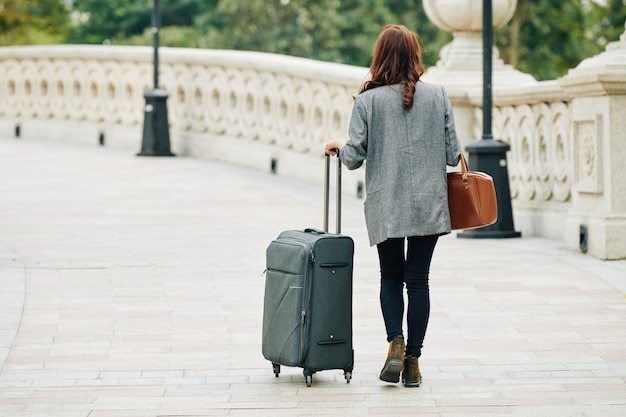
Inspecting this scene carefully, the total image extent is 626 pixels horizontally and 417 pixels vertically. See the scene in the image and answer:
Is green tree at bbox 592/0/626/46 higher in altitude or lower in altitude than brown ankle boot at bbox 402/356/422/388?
higher

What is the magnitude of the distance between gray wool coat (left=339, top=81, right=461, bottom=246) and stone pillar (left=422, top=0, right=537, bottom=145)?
718 centimetres

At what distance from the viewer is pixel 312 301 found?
6.43m

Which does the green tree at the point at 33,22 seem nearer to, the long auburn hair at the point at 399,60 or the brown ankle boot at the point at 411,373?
the long auburn hair at the point at 399,60

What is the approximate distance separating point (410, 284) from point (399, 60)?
1031mm

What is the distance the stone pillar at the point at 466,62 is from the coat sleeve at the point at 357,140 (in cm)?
723

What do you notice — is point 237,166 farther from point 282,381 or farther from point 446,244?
point 282,381

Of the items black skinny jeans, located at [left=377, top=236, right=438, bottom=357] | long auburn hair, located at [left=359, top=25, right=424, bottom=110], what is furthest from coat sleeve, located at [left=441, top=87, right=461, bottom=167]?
black skinny jeans, located at [left=377, top=236, right=438, bottom=357]

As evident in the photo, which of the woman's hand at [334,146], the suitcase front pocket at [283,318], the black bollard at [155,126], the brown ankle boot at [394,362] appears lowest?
the brown ankle boot at [394,362]

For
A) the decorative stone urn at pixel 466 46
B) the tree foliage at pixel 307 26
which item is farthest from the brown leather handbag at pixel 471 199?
the tree foliage at pixel 307 26

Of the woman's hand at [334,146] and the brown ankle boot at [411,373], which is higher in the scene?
the woman's hand at [334,146]

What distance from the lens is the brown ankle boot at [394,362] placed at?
6.45 meters

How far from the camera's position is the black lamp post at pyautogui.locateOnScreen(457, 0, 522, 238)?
1224 cm

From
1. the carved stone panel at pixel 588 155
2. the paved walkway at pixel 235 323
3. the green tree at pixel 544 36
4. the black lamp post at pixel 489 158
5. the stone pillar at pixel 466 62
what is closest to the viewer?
the paved walkway at pixel 235 323

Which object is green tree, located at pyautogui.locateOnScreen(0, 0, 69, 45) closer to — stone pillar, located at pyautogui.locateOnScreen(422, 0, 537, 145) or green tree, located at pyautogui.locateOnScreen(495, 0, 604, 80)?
green tree, located at pyautogui.locateOnScreen(495, 0, 604, 80)
